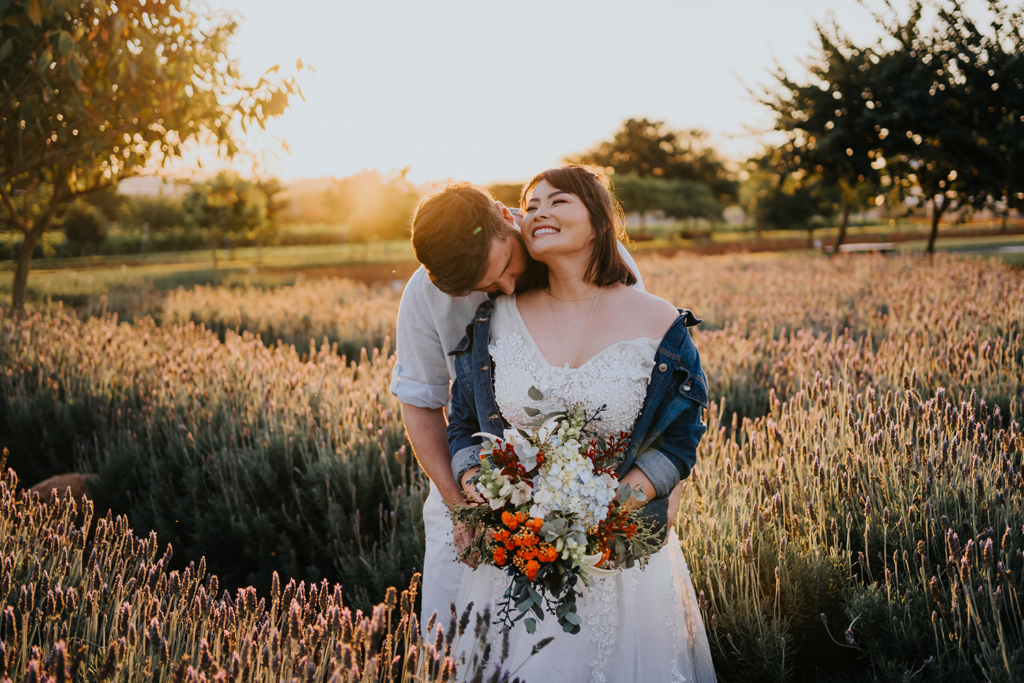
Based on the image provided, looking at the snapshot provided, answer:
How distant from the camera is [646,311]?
2.16 metres

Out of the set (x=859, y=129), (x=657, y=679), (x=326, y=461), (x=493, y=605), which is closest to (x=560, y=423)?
(x=493, y=605)

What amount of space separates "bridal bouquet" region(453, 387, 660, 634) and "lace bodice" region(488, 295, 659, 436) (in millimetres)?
175

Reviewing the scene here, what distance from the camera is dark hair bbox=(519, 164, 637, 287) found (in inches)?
85.2

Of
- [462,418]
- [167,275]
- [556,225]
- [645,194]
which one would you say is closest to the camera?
[556,225]

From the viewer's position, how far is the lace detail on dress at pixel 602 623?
212cm

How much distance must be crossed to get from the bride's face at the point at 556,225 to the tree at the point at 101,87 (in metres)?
3.77

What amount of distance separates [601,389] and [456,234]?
0.72 metres

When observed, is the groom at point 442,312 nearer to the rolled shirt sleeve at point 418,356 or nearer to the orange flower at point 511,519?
the rolled shirt sleeve at point 418,356

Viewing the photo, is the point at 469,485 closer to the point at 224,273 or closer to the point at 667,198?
the point at 224,273

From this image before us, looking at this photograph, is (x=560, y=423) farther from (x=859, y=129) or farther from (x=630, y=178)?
(x=630, y=178)

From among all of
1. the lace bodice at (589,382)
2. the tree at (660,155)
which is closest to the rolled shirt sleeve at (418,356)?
the lace bodice at (589,382)

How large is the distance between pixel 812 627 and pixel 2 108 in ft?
23.8

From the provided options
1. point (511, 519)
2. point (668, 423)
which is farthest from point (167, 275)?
point (511, 519)

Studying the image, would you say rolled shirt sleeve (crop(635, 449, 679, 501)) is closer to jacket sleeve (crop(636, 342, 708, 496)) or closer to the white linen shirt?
jacket sleeve (crop(636, 342, 708, 496))
